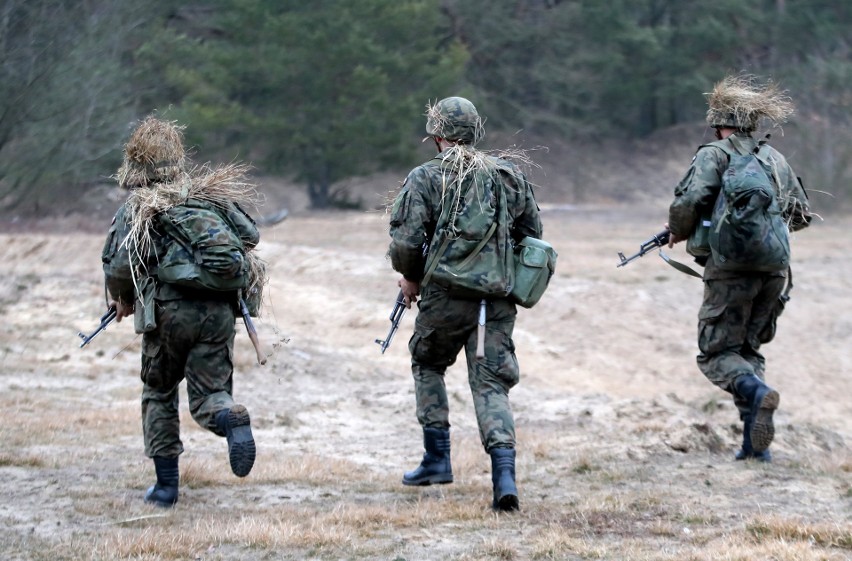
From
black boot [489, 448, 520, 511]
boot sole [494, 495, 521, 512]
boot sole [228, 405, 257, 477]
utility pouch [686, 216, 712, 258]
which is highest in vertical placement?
utility pouch [686, 216, 712, 258]

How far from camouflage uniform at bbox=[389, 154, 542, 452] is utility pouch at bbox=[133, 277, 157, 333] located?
1171mm

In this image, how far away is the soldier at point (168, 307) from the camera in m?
5.71

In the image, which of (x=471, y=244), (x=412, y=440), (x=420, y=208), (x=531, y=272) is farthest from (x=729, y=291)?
(x=412, y=440)

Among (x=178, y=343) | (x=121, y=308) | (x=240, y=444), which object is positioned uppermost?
Answer: (x=121, y=308)

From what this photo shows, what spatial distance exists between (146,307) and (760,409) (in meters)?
3.35

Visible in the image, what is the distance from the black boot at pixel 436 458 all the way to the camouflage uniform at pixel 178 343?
3.53ft

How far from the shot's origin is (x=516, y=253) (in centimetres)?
600

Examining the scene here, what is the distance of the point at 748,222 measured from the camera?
6465mm

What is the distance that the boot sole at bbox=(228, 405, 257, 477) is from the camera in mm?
5520

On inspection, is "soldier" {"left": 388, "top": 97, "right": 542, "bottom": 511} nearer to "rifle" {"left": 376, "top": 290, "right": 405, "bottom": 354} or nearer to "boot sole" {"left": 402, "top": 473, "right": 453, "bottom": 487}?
"rifle" {"left": 376, "top": 290, "right": 405, "bottom": 354}

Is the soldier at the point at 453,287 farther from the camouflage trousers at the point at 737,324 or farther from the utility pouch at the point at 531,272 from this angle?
the camouflage trousers at the point at 737,324

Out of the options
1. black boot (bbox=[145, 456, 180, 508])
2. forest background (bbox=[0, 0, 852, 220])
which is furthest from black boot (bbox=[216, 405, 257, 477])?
forest background (bbox=[0, 0, 852, 220])

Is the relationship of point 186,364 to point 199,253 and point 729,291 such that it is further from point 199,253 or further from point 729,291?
point 729,291

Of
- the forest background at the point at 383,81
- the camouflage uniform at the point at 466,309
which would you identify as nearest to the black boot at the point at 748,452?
the camouflage uniform at the point at 466,309
